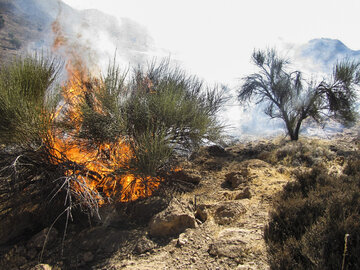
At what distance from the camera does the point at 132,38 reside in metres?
39.3

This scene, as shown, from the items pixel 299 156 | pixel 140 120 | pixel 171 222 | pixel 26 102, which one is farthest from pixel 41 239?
pixel 299 156

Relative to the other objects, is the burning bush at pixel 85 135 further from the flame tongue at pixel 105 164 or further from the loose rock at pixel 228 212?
the loose rock at pixel 228 212

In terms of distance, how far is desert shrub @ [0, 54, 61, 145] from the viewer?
325 cm

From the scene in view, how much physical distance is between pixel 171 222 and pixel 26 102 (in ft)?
9.68

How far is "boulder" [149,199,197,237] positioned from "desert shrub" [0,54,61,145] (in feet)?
7.66

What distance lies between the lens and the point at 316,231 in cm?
226

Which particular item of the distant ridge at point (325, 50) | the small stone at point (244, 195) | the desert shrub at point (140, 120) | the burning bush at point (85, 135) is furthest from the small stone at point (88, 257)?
the distant ridge at point (325, 50)

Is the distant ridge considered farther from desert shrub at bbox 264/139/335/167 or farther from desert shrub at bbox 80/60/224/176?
desert shrub at bbox 80/60/224/176

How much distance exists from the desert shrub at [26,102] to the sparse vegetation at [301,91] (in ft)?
36.9

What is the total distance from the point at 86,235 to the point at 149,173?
4.53ft

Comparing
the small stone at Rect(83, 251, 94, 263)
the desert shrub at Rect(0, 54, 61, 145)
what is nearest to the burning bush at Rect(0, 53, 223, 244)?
the desert shrub at Rect(0, 54, 61, 145)

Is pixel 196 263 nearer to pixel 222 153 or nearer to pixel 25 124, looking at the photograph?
pixel 25 124

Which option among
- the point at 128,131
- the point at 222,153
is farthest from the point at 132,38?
the point at 128,131

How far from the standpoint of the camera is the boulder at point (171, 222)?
131 inches
